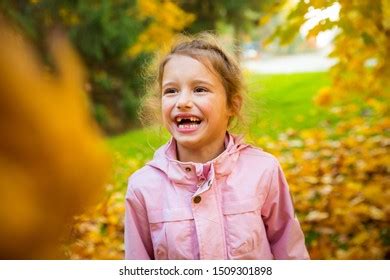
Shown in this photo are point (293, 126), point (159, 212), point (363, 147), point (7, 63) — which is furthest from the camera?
point (293, 126)

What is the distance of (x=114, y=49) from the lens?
2.62m

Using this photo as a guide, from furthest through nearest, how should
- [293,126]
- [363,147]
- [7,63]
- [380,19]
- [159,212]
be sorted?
[293,126] < [363,147] < [380,19] < [159,212] < [7,63]

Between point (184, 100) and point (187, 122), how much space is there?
41 mm

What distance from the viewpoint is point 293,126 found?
2.51 m

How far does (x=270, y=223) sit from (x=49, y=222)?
71cm

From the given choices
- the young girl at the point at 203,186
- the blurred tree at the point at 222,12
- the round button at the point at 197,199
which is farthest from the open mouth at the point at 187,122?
the blurred tree at the point at 222,12

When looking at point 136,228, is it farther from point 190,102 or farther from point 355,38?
point 355,38

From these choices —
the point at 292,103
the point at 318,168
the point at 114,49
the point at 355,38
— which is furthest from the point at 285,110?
the point at 355,38

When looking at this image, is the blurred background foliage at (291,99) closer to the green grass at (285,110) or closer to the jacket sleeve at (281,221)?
the green grass at (285,110)

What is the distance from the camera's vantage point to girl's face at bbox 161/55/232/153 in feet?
2.86

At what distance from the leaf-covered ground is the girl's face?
15 centimetres

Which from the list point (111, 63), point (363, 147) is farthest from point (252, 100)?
point (111, 63)
